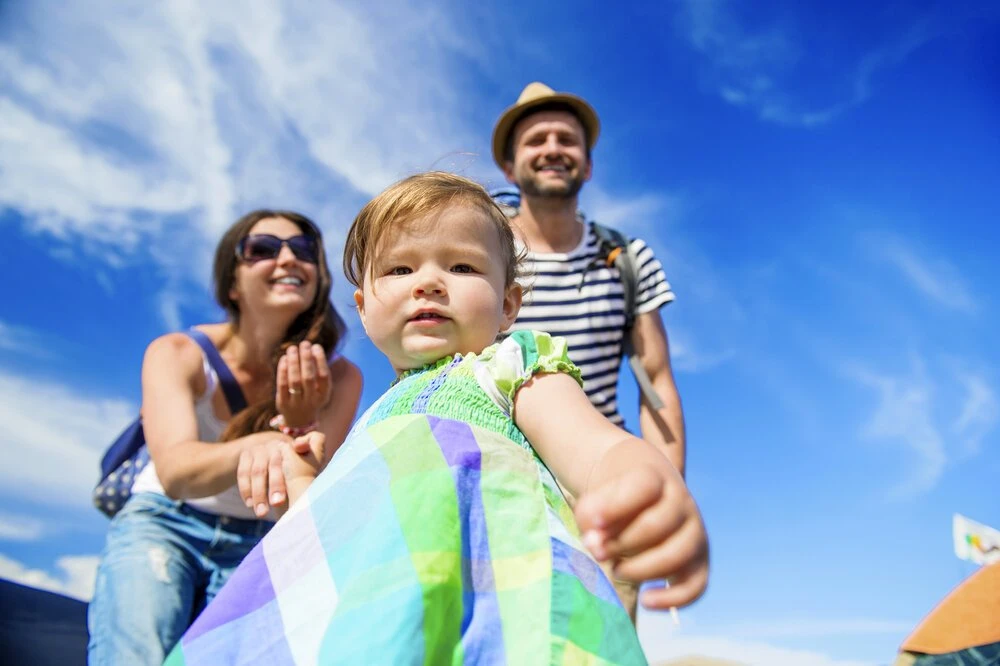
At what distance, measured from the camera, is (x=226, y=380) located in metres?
3.14

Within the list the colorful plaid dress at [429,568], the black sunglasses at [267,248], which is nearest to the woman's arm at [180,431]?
the black sunglasses at [267,248]

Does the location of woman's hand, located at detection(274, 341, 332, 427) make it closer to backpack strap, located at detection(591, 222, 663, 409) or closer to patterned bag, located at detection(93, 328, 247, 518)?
patterned bag, located at detection(93, 328, 247, 518)

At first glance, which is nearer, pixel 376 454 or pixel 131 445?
pixel 376 454

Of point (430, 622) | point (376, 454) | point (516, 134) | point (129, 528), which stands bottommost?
point (430, 622)

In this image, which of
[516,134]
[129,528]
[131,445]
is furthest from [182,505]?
[516,134]

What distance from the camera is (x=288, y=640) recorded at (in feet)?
4.01

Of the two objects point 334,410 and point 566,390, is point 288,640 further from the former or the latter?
point 334,410

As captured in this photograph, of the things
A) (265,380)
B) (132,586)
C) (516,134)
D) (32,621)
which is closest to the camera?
(132,586)

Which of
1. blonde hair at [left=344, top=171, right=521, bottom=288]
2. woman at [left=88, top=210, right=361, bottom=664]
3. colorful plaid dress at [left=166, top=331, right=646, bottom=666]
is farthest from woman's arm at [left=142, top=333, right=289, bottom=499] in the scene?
colorful plaid dress at [left=166, top=331, right=646, bottom=666]

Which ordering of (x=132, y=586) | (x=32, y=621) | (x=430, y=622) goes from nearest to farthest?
(x=430, y=622) < (x=132, y=586) < (x=32, y=621)

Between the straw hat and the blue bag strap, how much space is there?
223 centimetres

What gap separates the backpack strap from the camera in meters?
3.81

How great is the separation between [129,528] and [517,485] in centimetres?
215

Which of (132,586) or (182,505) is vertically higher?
(182,505)
